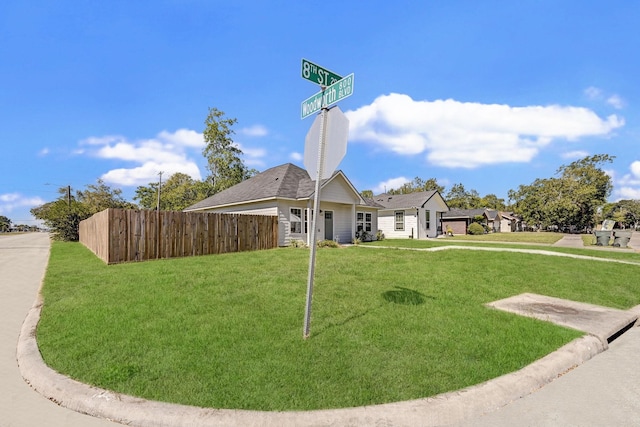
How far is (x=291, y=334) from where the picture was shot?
4.06 metres

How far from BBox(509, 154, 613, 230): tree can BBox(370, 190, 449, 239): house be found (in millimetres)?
35625

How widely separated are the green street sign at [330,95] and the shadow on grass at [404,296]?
356 centimetres

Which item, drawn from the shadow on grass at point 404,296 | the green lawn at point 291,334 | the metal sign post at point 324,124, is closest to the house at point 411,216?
the green lawn at point 291,334

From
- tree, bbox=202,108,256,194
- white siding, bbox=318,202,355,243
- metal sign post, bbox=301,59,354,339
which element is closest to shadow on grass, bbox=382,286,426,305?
metal sign post, bbox=301,59,354,339

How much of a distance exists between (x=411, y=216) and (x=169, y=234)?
838 inches

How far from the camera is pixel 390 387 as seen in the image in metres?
2.84

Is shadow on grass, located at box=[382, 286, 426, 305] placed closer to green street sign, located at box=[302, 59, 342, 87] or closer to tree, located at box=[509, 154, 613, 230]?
green street sign, located at box=[302, 59, 342, 87]

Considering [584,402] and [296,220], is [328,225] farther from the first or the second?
[584,402]

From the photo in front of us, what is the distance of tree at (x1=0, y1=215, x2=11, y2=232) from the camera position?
3644 inches

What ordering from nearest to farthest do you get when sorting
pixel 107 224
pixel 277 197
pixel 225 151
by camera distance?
pixel 107 224 → pixel 277 197 → pixel 225 151

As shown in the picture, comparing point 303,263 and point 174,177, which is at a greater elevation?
point 174,177

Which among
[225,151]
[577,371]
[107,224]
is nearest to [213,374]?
[577,371]

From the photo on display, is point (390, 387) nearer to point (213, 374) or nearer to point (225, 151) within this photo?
point (213, 374)

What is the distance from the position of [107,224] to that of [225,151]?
30.8 meters
